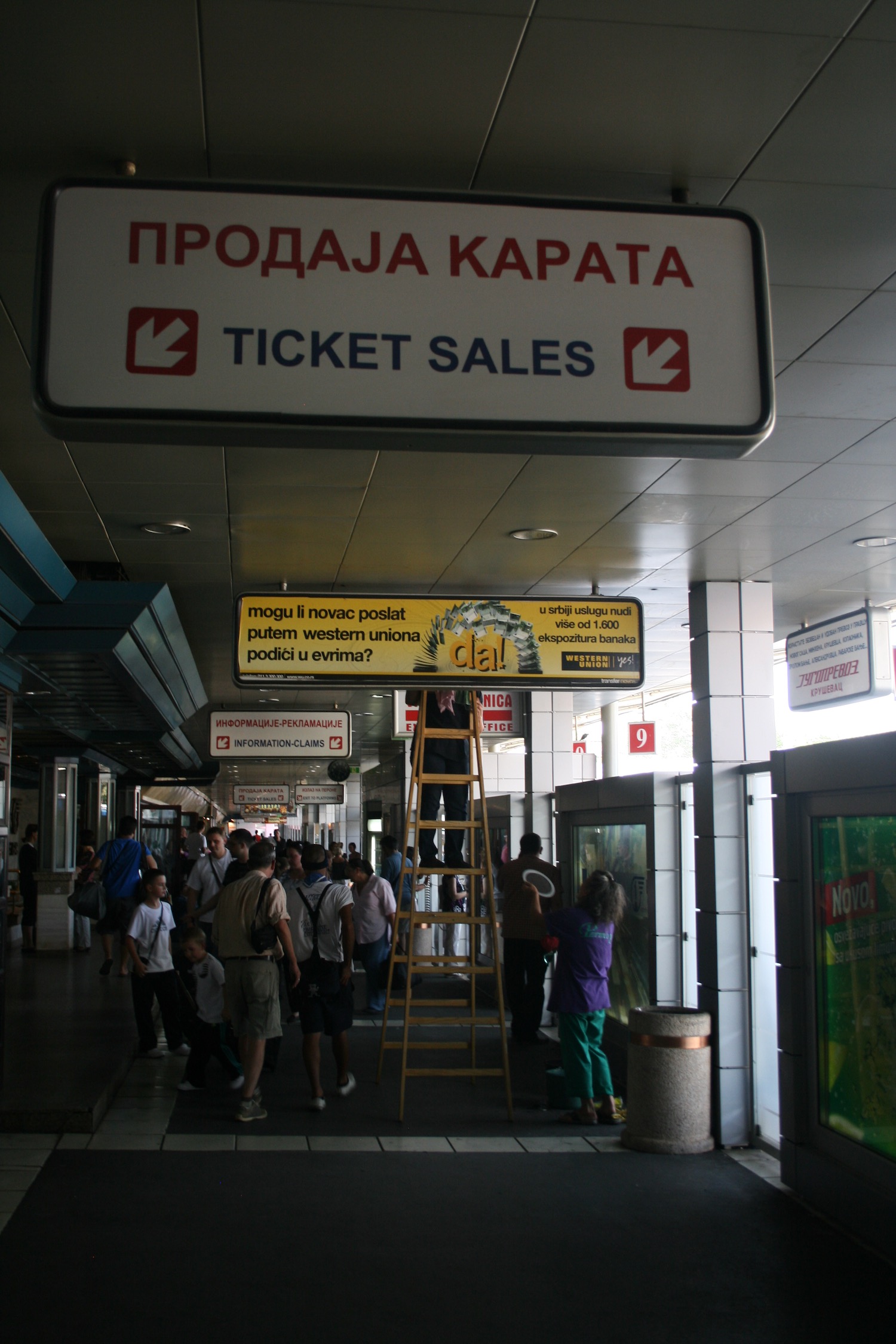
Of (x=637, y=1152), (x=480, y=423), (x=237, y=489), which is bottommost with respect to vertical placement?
(x=637, y=1152)

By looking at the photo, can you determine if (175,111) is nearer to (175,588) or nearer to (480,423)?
(480,423)

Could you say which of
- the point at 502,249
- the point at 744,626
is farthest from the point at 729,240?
the point at 744,626

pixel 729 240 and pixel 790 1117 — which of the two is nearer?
pixel 729 240

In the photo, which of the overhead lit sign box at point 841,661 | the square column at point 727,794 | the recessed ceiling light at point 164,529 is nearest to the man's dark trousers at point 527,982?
the square column at point 727,794

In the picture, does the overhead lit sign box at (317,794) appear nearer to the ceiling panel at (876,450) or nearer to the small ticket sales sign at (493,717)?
the small ticket sales sign at (493,717)

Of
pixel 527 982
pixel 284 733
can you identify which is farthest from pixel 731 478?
pixel 284 733

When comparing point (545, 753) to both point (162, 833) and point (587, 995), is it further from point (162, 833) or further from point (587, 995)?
point (162, 833)

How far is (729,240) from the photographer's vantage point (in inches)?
104

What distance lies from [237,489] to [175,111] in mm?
3091

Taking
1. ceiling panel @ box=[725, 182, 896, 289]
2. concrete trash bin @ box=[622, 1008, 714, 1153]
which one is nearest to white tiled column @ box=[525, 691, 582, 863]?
concrete trash bin @ box=[622, 1008, 714, 1153]

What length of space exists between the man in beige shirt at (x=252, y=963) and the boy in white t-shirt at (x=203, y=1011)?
0.59m

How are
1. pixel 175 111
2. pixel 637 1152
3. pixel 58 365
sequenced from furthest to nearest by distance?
1. pixel 637 1152
2. pixel 175 111
3. pixel 58 365

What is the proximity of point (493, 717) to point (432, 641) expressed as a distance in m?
5.17

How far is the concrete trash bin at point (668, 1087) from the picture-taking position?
6578 mm
